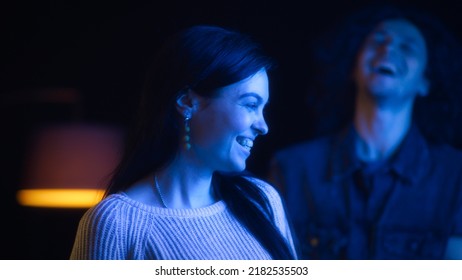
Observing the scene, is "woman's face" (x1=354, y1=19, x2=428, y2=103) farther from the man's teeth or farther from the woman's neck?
the woman's neck

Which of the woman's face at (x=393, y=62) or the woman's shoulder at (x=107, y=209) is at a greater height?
the woman's face at (x=393, y=62)

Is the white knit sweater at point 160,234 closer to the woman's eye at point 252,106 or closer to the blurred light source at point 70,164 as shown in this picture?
the woman's eye at point 252,106

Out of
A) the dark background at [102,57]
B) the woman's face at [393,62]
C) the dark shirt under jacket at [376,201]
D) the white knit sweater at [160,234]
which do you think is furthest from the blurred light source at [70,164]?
the woman's face at [393,62]

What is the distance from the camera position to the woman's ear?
4.79 ft

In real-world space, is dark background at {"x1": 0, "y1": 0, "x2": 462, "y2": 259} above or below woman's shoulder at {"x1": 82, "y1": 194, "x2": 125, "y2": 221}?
above

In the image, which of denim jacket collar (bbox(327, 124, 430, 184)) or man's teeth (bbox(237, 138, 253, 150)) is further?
denim jacket collar (bbox(327, 124, 430, 184))

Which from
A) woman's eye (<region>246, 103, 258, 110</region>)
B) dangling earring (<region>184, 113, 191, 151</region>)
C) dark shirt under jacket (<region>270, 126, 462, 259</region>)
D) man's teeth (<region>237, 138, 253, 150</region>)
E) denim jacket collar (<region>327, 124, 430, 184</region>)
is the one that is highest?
woman's eye (<region>246, 103, 258, 110</region>)

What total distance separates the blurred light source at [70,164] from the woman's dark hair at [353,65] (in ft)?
2.11

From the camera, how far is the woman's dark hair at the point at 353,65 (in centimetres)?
198

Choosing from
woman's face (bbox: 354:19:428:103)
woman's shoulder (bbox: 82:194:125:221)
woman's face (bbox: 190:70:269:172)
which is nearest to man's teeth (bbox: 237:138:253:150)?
woman's face (bbox: 190:70:269:172)

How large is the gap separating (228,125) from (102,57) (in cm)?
66

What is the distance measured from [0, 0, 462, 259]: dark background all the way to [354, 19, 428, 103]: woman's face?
0.35 ft

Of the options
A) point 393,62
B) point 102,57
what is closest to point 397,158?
point 393,62
